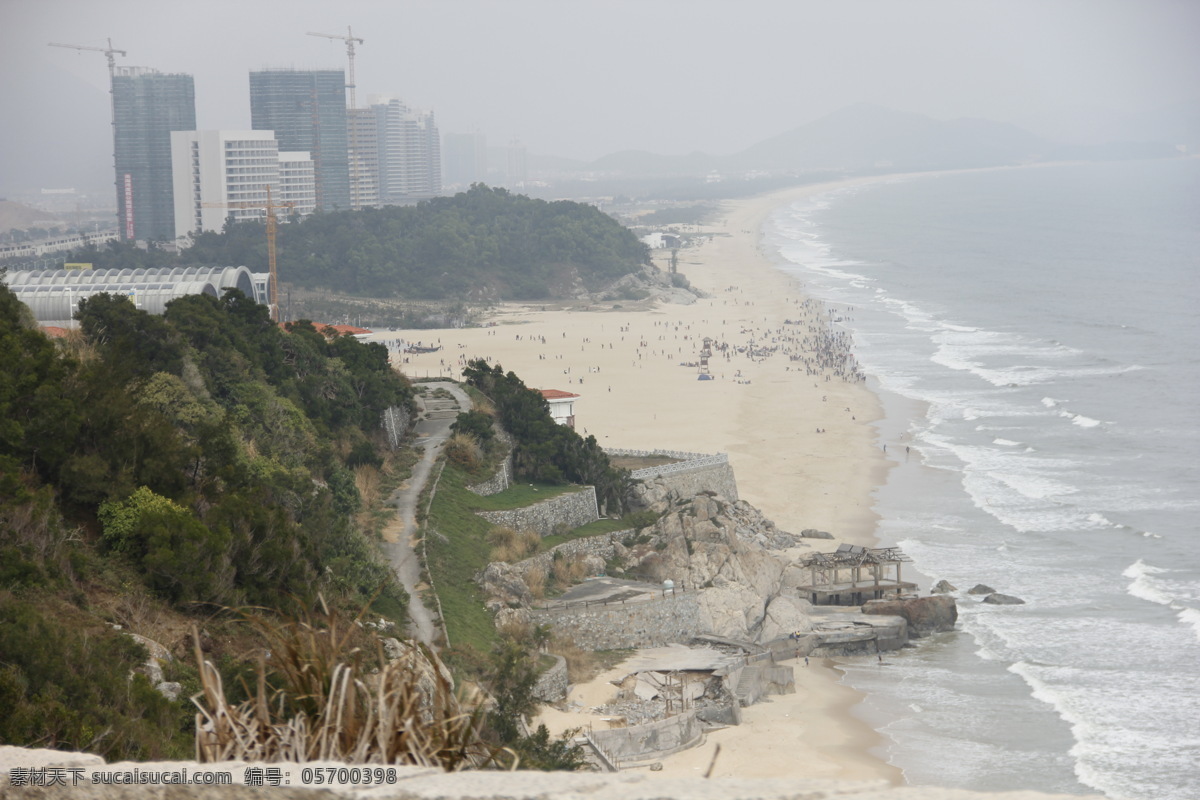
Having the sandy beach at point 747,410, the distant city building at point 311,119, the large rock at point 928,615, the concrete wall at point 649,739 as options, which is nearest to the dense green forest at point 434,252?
the sandy beach at point 747,410

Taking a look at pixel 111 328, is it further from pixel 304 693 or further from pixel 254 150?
pixel 254 150

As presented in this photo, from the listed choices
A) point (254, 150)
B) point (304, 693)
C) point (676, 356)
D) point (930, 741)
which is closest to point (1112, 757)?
point (930, 741)

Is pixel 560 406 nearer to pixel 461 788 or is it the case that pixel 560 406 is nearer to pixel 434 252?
pixel 461 788

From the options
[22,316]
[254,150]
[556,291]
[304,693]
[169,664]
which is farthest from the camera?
[254,150]

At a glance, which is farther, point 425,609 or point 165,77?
point 165,77

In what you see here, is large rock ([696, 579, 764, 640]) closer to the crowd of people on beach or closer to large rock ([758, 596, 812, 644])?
large rock ([758, 596, 812, 644])

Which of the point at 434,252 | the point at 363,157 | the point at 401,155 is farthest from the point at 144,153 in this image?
the point at 401,155
